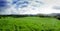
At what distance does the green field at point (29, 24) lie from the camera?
1160 mm

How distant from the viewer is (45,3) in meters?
1.25

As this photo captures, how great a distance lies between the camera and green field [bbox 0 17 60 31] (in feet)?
3.81

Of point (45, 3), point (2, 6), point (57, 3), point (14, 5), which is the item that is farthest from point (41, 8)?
point (2, 6)

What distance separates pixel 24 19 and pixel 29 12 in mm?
94

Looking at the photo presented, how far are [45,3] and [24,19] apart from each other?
0.28m

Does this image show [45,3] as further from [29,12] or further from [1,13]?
[1,13]

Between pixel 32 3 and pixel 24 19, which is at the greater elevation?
pixel 32 3

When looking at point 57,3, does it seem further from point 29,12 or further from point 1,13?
point 1,13

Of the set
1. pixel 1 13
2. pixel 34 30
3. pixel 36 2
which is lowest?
pixel 34 30

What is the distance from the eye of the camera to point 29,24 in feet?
3.84

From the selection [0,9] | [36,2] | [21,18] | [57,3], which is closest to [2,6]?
[0,9]

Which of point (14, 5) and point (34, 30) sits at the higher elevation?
point (14, 5)

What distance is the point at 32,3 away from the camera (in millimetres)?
1246

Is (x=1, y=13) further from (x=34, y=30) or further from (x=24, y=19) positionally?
(x=34, y=30)
